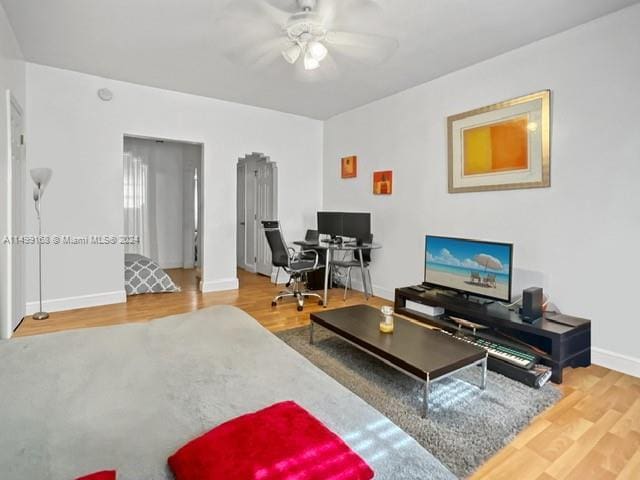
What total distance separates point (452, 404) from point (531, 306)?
1.13 meters

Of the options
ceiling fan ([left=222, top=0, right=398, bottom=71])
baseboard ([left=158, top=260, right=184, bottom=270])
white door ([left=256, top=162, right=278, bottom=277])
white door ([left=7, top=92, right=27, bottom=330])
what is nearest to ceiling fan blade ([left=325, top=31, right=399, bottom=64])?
ceiling fan ([left=222, top=0, right=398, bottom=71])

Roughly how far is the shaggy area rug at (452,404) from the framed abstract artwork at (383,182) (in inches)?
99.3

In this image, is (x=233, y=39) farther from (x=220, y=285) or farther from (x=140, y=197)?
(x=140, y=197)

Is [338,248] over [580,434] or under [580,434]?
over

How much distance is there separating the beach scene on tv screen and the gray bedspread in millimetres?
2140

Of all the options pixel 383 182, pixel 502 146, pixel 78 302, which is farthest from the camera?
pixel 383 182

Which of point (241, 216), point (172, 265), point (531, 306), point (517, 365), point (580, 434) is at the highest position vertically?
point (241, 216)

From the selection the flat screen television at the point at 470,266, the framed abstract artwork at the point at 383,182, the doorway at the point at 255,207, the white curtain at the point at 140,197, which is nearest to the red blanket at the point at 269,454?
the flat screen television at the point at 470,266

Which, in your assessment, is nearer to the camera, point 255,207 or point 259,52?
point 259,52

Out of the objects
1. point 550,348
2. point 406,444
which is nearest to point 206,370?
point 406,444

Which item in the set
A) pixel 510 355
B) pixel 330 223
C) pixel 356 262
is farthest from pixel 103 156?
pixel 510 355

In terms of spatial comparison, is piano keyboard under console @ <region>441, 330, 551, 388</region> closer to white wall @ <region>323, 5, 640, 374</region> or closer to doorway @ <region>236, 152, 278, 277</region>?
A: white wall @ <region>323, 5, 640, 374</region>

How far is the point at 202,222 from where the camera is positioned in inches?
195

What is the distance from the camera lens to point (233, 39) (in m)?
3.08
